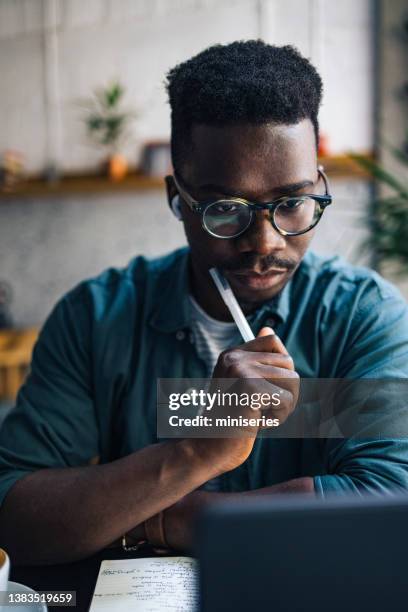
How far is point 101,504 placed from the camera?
98 centimetres

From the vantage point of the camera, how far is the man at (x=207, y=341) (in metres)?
0.97

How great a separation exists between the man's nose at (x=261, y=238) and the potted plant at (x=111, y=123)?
2676 mm

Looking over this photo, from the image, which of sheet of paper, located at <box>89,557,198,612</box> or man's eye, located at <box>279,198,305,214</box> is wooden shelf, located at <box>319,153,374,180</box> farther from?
sheet of paper, located at <box>89,557,198,612</box>

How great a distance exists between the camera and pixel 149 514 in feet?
3.20

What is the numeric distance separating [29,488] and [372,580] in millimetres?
796

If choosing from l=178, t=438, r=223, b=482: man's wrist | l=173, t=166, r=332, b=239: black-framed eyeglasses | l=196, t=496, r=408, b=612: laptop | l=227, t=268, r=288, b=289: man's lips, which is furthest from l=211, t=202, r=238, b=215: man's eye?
l=196, t=496, r=408, b=612: laptop

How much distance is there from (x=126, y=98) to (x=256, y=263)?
113 inches

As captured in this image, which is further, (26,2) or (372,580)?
(26,2)

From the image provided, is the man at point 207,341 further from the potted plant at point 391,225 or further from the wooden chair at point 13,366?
the wooden chair at point 13,366

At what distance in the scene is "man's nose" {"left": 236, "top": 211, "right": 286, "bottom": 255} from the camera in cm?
104

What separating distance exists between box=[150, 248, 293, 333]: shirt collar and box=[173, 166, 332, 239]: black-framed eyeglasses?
0.20 metres

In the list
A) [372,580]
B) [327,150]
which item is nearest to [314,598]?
[372,580]

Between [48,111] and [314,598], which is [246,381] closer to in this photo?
[314,598]

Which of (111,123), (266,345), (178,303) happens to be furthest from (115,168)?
(266,345)
